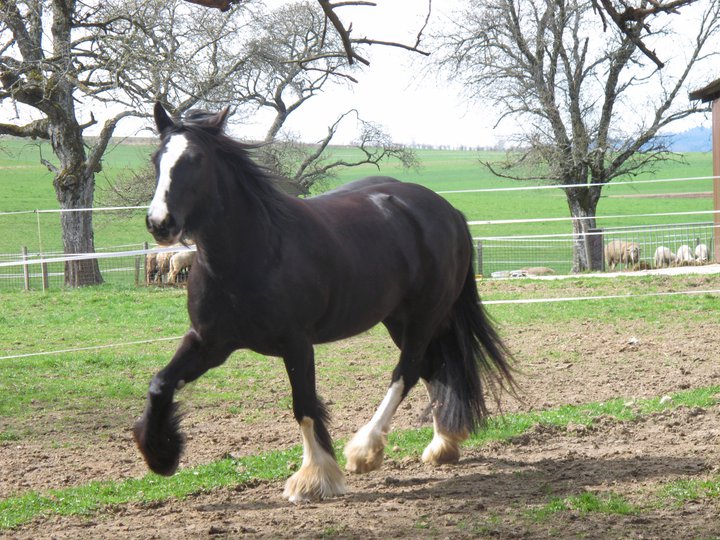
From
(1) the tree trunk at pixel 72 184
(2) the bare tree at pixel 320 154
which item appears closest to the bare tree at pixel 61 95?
(1) the tree trunk at pixel 72 184

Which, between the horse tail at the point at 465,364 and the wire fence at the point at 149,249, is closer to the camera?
the horse tail at the point at 465,364

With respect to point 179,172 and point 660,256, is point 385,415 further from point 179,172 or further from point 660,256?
point 660,256

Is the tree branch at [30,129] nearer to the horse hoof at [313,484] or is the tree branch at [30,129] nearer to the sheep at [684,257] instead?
the sheep at [684,257]

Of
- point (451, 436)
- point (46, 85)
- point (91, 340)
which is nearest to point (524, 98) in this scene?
point (46, 85)

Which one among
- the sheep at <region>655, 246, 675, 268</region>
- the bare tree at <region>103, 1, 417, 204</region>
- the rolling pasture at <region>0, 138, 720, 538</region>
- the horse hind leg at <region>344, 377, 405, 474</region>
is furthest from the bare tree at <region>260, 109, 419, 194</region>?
the horse hind leg at <region>344, 377, 405, 474</region>

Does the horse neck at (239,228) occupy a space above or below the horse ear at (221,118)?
below

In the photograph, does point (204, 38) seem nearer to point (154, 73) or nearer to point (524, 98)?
point (154, 73)

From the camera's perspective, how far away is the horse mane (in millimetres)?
4391

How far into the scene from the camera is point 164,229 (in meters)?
3.88

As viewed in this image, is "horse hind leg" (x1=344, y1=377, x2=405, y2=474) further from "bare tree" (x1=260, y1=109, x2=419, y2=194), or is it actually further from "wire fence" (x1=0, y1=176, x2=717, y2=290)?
"bare tree" (x1=260, y1=109, x2=419, y2=194)

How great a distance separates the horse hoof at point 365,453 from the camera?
488cm

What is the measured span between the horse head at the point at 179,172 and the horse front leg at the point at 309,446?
0.91 meters

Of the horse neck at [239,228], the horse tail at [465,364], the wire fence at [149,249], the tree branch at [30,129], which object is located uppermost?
the tree branch at [30,129]

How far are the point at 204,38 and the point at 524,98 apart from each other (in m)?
9.27
